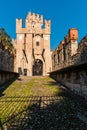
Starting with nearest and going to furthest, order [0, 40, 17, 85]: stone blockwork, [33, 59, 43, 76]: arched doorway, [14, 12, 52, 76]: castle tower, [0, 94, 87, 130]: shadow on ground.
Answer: [0, 94, 87, 130]: shadow on ground < [0, 40, 17, 85]: stone blockwork < [14, 12, 52, 76]: castle tower < [33, 59, 43, 76]: arched doorway

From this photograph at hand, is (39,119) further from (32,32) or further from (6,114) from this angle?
(32,32)

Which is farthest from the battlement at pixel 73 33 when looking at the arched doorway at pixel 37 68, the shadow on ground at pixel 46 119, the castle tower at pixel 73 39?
the arched doorway at pixel 37 68

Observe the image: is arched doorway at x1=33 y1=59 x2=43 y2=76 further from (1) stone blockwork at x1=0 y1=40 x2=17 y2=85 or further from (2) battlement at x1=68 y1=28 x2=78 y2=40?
(2) battlement at x1=68 y1=28 x2=78 y2=40

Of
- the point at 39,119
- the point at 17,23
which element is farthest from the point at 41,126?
the point at 17,23

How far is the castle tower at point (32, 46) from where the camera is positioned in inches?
1302

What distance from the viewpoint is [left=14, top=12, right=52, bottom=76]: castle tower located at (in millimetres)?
33062

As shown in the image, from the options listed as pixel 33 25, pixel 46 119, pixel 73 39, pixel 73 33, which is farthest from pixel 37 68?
pixel 46 119

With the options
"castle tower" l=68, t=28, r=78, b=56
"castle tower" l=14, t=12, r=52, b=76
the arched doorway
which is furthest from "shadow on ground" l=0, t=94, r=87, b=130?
the arched doorway

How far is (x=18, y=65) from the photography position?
32.7m

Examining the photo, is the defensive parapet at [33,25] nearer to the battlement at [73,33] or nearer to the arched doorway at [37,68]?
the arched doorway at [37,68]

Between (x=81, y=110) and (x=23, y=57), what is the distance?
27592 mm

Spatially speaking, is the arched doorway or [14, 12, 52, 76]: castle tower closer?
[14, 12, 52, 76]: castle tower

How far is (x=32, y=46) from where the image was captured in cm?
3384

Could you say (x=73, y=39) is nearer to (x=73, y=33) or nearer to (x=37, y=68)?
(x=73, y=33)
